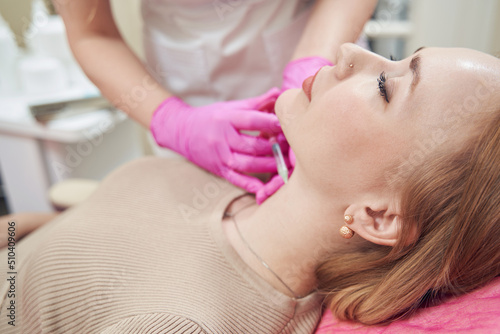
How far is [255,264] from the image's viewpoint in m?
0.92

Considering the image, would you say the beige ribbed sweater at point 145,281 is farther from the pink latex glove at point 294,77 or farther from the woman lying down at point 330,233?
the pink latex glove at point 294,77

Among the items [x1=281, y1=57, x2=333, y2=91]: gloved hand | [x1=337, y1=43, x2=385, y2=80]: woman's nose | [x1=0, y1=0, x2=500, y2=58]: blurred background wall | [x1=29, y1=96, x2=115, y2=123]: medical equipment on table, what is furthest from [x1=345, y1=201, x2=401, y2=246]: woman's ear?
[x1=0, y1=0, x2=500, y2=58]: blurred background wall

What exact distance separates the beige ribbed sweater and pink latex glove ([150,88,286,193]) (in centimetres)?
10

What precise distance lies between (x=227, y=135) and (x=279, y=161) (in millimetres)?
149

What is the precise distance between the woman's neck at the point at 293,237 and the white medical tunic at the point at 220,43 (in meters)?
0.56

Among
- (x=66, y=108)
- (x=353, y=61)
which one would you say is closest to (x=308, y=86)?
(x=353, y=61)

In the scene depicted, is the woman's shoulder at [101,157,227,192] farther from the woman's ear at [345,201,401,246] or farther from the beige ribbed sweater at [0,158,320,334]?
the woman's ear at [345,201,401,246]

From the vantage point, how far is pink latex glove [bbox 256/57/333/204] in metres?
0.99

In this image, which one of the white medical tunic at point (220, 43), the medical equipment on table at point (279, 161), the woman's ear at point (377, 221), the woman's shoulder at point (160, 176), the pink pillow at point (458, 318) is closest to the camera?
the pink pillow at point (458, 318)

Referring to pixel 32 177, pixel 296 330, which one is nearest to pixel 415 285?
pixel 296 330

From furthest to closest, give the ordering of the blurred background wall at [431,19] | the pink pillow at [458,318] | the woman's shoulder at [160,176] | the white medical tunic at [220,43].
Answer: the blurred background wall at [431,19], the white medical tunic at [220,43], the woman's shoulder at [160,176], the pink pillow at [458,318]

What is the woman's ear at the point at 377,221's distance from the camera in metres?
0.77

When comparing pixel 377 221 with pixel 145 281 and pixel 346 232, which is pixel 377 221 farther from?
pixel 145 281

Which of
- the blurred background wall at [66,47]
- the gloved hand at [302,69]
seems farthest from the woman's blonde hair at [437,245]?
the blurred background wall at [66,47]
